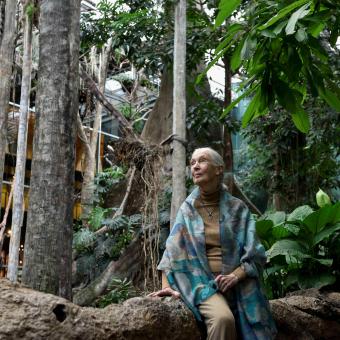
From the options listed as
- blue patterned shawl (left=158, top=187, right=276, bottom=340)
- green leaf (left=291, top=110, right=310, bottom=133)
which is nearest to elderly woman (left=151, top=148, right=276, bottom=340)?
blue patterned shawl (left=158, top=187, right=276, bottom=340)

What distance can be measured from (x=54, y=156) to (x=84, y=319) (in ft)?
5.13

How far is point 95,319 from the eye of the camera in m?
2.64

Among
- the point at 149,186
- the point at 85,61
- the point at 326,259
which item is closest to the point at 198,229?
the point at 326,259

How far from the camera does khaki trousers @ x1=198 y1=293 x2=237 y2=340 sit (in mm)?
2857

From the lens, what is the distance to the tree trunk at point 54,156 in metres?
3.66

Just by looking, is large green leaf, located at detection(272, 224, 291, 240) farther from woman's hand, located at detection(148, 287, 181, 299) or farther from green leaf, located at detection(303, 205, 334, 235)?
woman's hand, located at detection(148, 287, 181, 299)

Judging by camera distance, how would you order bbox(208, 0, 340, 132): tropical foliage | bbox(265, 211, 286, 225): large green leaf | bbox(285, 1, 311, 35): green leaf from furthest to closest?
bbox(265, 211, 286, 225): large green leaf
bbox(208, 0, 340, 132): tropical foliage
bbox(285, 1, 311, 35): green leaf

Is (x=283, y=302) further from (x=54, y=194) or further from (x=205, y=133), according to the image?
(x=205, y=133)

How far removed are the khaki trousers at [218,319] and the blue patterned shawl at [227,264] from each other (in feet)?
0.16

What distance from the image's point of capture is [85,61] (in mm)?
15719

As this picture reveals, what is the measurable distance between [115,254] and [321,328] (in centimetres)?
547

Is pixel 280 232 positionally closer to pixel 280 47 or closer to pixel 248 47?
pixel 280 47

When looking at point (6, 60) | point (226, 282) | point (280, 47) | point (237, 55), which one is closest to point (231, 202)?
point (226, 282)

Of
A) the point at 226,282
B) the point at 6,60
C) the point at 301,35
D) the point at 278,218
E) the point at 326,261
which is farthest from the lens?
the point at 6,60
